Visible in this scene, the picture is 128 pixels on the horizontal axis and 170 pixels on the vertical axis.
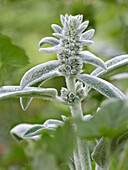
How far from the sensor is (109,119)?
29 cm

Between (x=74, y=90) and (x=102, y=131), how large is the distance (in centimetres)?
17

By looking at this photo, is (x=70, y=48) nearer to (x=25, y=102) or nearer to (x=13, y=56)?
(x=25, y=102)

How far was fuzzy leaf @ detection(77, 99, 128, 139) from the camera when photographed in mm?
291

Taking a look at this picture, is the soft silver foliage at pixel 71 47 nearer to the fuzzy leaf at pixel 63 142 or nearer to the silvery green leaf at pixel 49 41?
the silvery green leaf at pixel 49 41

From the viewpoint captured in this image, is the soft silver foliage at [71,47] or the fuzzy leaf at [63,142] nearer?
the fuzzy leaf at [63,142]

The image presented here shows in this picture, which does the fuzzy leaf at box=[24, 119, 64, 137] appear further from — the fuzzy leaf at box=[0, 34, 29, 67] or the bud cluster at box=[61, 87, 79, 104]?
the fuzzy leaf at box=[0, 34, 29, 67]

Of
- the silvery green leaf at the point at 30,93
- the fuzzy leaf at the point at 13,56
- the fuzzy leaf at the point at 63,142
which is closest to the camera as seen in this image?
the fuzzy leaf at the point at 63,142

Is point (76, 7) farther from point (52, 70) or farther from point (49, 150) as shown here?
point (49, 150)

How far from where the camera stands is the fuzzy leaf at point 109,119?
0.95ft

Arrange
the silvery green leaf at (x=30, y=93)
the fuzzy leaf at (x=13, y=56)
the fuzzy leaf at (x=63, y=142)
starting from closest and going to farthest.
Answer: the fuzzy leaf at (x=63, y=142), the silvery green leaf at (x=30, y=93), the fuzzy leaf at (x=13, y=56)

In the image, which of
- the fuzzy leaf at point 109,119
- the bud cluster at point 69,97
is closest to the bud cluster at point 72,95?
the bud cluster at point 69,97

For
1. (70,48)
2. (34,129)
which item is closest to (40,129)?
(34,129)

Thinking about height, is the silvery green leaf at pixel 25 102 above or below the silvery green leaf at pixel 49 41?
below

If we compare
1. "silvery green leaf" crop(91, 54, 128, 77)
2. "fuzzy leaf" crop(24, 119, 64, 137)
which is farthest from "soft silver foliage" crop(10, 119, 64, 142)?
"silvery green leaf" crop(91, 54, 128, 77)
